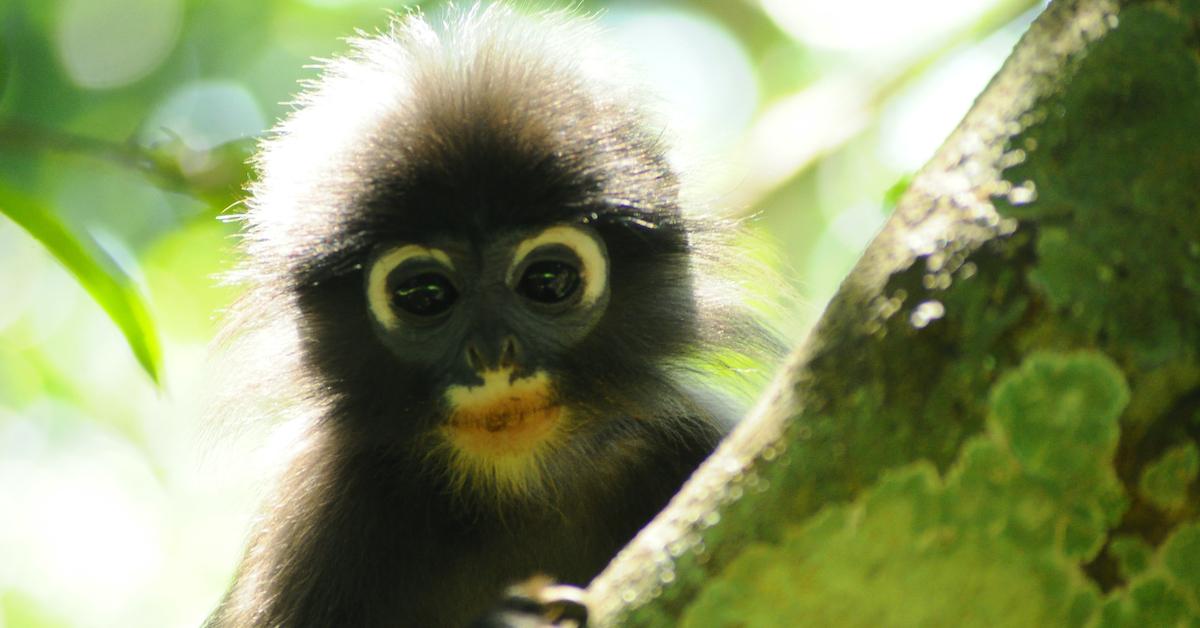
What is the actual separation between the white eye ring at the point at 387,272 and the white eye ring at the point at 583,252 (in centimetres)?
20

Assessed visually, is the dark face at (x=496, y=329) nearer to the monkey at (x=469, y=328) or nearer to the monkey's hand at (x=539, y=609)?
the monkey at (x=469, y=328)

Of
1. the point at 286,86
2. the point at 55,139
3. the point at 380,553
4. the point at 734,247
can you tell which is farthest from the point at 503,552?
the point at 286,86

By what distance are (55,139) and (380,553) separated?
5.22ft

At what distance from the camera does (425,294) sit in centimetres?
375

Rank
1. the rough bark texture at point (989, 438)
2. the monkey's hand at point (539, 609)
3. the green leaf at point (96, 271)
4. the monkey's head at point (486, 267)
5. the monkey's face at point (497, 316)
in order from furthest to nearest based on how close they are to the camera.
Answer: the monkey's head at point (486, 267) → the monkey's face at point (497, 316) → the green leaf at point (96, 271) → the monkey's hand at point (539, 609) → the rough bark texture at point (989, 438)

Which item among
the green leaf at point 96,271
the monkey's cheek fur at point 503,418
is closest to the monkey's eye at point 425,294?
the monkey's cheek fur at point 503,418

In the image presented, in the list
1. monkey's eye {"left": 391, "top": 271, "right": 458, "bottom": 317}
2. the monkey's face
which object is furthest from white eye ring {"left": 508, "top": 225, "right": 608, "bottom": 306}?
monkey's eye {"left": 391, "top": 271, "right": 458, "bottom": 317}

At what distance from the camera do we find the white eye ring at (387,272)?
12.3ft

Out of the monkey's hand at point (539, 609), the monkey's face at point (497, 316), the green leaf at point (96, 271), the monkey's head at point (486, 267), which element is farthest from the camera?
the monkey's head at point (486, 267)

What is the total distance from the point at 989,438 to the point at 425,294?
95.7 inches

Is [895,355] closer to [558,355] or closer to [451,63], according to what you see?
[558,355]

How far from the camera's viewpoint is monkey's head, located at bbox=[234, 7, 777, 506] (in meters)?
3.71

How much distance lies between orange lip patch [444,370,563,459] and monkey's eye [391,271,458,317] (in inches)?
12.2

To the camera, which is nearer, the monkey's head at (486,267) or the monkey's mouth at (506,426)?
the monkey's mouth at (506,426)
